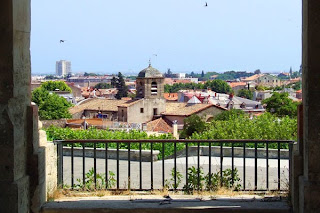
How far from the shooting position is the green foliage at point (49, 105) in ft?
269

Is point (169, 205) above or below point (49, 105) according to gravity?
above

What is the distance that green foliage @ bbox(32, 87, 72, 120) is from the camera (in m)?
82.0

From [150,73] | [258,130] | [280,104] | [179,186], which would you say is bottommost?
[280,104]

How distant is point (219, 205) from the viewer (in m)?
5.90

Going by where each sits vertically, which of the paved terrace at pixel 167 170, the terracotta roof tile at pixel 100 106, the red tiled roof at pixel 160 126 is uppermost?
the paved terrace at pixel 167 170

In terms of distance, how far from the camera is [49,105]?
271 ft

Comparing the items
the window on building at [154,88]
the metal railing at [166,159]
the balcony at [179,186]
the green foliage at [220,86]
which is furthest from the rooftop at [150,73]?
the balcony at [179,186]

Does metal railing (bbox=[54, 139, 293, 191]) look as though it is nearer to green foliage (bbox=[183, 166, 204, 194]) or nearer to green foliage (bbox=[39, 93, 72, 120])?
green foliage (bbox=[183, 166, 204, 194])

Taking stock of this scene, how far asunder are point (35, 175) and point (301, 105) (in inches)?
109

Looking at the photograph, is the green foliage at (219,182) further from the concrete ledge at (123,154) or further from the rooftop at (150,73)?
the rooftop at (150,73)

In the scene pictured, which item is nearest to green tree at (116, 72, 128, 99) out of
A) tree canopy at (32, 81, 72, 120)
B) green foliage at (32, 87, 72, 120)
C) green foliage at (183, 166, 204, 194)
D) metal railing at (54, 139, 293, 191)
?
tree canopy at (32, 81, 72, 120)

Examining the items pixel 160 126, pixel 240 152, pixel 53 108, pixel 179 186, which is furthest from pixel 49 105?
pixel 179 186

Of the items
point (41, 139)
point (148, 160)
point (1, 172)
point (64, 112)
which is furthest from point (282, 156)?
point (64, 112)

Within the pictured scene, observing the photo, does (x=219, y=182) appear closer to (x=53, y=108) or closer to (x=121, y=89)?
(x=53, y=108)
